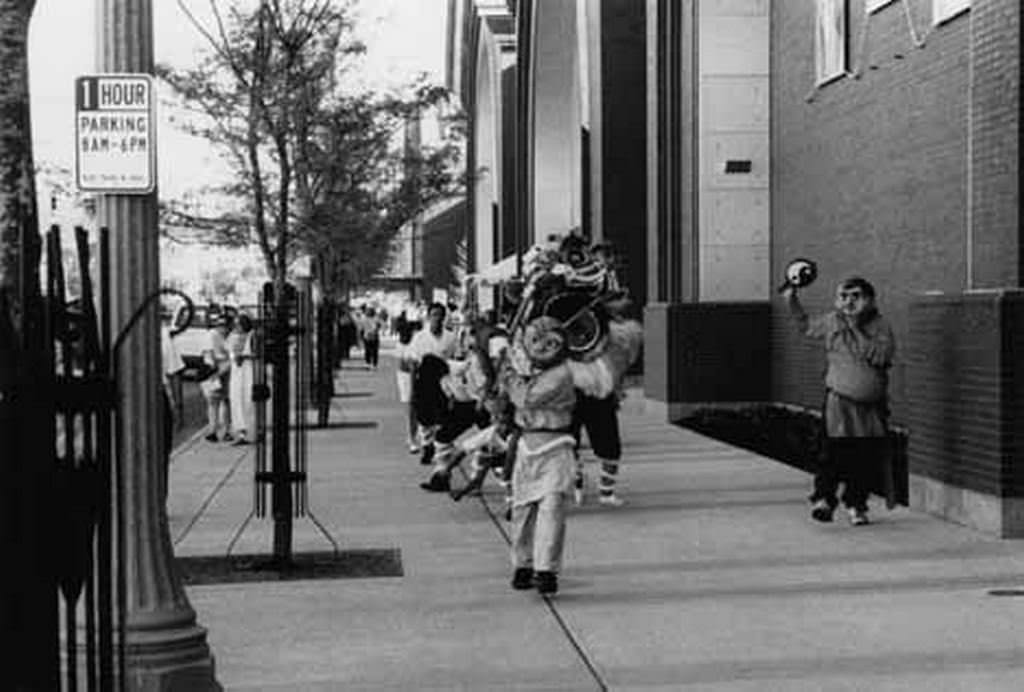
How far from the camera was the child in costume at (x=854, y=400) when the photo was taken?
11.2m

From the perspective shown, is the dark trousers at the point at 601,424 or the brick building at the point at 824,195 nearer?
the brick building at the point at 824,195

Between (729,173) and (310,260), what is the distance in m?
14.1

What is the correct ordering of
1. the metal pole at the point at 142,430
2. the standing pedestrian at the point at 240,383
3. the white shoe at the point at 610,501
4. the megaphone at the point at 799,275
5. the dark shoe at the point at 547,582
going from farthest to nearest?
1. the standing pedestrian at the point at 240,383
2. the white shoe at the point at 610,501
3. the megaphone at the point at 799,275
4. the dark shoe at the point at 547,582
5. the metal pole at the point at 142,430

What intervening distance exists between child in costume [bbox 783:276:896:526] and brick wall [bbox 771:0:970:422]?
3529 mm

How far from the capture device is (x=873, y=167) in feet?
57.7

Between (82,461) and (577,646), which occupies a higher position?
(82,461)

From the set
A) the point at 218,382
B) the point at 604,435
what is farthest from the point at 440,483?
the point at 218,382

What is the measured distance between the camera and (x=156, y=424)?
627cm

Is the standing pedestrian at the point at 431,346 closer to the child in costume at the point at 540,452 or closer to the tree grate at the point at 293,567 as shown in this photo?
the tree grate at the point at 293,567

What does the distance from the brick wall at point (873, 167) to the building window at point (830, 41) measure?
0.18 metres

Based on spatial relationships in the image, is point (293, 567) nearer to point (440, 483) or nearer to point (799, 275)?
point (440, 483)

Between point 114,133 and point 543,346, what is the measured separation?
11.5ft

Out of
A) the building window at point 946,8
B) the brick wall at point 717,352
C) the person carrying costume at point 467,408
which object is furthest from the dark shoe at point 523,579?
the brick wall at point 717,352

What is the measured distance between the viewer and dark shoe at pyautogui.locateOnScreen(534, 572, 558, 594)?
8.78m
